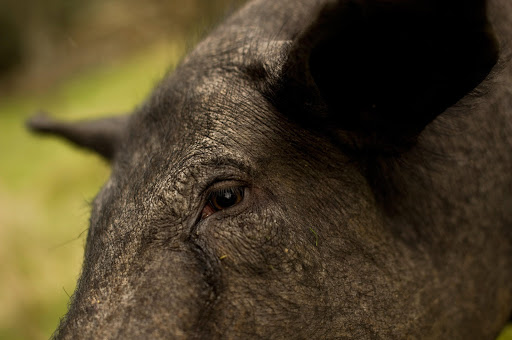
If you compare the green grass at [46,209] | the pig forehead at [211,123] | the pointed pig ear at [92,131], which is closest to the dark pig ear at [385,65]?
the pig forehead at [211,123]

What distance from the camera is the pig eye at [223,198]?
2.62 meters

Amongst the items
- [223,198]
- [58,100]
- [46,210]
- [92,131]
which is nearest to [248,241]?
[223,198]

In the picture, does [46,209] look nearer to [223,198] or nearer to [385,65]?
[223,198]

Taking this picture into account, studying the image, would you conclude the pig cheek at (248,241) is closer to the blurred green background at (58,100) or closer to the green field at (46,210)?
Answer: the blurred green background at (58,100)

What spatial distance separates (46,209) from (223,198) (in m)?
7.13

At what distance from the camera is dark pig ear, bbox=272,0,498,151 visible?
7.12ft

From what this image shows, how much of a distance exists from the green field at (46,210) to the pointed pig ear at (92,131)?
1.23 feet

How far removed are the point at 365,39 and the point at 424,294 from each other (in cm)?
138

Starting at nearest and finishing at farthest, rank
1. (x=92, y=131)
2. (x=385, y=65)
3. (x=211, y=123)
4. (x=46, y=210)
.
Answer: (x=385, y=65)
(x=211, y=123)
(x=92, y=131)
(x=46, y=210)

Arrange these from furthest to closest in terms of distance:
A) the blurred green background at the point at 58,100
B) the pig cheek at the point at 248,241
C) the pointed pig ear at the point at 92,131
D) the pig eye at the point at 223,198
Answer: the blurred green background at the point at 58,100 → the pointed pig ear at the point at 92,131 → the pig eye at the point at 223,198 → the pig cheek at the point at 248,241

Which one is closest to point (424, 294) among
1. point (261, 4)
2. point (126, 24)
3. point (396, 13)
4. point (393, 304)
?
point (393, 304)

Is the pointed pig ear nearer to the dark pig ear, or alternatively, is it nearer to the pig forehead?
the pig forehead

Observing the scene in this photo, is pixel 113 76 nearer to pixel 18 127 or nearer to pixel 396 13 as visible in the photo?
pixel 18 127

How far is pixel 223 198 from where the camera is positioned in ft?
8.62
